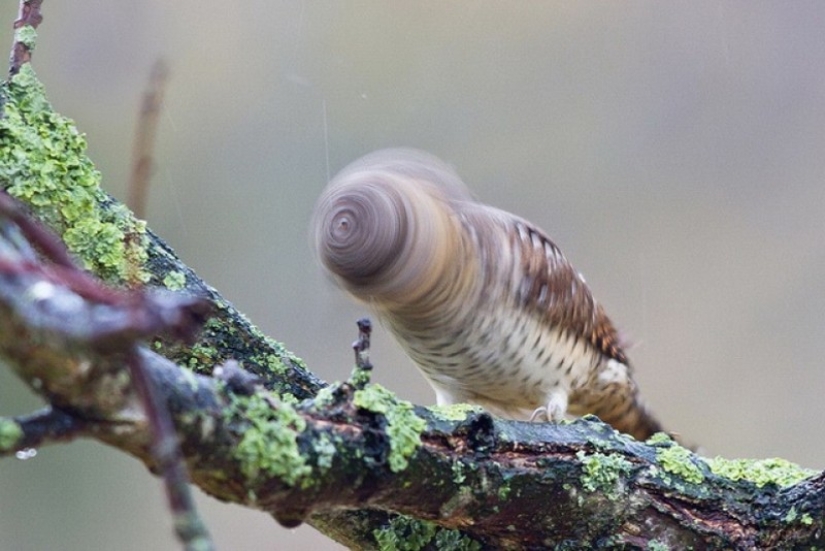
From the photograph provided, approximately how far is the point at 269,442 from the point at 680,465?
77 cm

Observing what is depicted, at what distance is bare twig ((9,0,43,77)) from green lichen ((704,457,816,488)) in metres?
1.21

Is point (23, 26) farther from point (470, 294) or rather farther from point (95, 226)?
point (470, 294)

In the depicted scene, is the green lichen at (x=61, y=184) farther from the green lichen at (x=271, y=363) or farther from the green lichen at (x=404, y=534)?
the green lichen at (x=404, y=534)

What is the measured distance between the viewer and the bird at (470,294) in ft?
5.15

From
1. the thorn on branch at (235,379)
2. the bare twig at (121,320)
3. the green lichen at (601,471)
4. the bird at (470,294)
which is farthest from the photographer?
the bird at (470,294)

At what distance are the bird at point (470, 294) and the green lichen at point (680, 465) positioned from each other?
488mm

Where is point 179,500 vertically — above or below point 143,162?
below

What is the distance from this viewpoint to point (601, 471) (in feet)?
4.38

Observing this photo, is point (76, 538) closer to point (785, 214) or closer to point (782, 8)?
point (785, 214)

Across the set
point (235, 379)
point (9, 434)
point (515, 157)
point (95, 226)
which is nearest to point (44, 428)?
point (9, 434)

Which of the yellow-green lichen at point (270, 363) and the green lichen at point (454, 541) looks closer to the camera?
the green lichen at point (454, 541)

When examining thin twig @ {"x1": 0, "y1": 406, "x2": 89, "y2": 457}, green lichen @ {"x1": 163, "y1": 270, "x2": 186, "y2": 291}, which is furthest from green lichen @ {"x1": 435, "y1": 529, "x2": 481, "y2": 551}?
thin twig @ {"x1": 0, "y1": 406, "x2": 89, "y2": 457}

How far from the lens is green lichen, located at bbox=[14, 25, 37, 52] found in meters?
1.39

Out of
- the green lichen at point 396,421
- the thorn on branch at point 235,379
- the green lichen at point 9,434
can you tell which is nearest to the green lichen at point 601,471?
the green lichen at point 396,421
